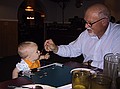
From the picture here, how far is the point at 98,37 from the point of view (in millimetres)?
2354

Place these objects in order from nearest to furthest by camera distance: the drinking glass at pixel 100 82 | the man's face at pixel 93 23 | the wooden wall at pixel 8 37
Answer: the drinking glass at pixel 100 82 < the man's face at pixel 93 23 < the wooden wall at pixel 8 37

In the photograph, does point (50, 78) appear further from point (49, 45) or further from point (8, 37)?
point (8, 37)

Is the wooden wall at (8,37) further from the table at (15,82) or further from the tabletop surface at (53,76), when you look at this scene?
→ the table at (15,82)

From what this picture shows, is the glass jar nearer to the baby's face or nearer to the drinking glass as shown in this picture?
the drinking glass

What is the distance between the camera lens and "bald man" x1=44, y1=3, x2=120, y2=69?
88.6 inches

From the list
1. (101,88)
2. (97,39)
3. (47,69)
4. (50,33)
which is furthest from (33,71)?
(50,33)

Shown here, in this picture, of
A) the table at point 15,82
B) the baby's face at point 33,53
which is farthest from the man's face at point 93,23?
the table at point 15,82

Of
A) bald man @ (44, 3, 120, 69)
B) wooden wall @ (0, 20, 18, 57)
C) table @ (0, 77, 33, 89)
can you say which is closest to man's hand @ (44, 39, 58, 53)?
bald man @ (44, 3, 120, 69)

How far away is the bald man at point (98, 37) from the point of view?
7.38 feet

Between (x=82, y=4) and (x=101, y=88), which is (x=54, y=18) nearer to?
(x=82, y=4)

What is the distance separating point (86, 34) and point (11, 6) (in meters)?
5.43

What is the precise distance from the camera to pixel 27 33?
8.66 m

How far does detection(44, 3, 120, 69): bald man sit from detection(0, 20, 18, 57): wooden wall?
491 cm

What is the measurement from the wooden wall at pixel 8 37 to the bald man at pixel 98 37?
4910 mm
